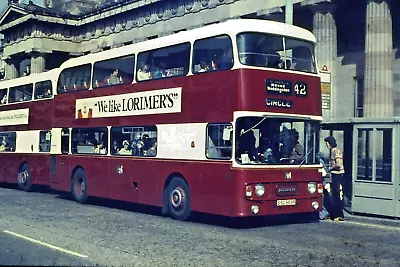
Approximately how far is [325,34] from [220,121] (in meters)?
16.2

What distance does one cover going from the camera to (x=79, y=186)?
18.5 metres

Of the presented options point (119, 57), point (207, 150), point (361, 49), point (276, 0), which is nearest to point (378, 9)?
point (361, 49)

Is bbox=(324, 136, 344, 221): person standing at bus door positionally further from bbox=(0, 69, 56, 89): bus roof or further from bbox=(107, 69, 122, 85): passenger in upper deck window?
bbox=(0, 69, 56, 89): bus roof

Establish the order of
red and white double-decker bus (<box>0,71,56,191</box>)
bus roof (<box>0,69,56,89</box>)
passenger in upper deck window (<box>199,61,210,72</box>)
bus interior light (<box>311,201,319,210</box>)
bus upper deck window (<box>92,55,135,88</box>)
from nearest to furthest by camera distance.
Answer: passenger in upper deck window (<box>199,61,210,72</box>) < bus interior light (<box>311,201,319,210</box>) < bus upper deck window (<box>92,55,135,88</box>) < bus roof (<box>0,69,56,89</box>) < red and white double-decker bus (<box>0,71,56,191</box>)

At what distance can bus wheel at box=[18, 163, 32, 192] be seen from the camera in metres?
Result: 22.5

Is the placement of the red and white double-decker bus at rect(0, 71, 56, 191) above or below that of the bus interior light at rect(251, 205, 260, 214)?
above

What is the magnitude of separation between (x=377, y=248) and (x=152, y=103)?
6671 millimetres

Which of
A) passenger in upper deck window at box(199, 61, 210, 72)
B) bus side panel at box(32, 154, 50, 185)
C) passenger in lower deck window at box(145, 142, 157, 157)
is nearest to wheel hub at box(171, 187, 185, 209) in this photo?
passenger in lower deck window at box(145, 142, 157, 157)

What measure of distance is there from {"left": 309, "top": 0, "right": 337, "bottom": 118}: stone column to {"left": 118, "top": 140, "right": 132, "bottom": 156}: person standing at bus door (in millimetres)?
13334

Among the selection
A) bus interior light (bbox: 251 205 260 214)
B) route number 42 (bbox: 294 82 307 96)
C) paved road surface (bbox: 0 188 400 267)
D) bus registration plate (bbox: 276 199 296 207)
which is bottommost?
paved road surface (bbox: 0 188 400 267)

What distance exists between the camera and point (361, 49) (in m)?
29.3

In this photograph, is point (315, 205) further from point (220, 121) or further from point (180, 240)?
point (180, 240)

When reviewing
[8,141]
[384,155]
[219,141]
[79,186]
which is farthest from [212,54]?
[8,141]

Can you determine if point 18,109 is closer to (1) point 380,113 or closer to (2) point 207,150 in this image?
(2) point 207,150
